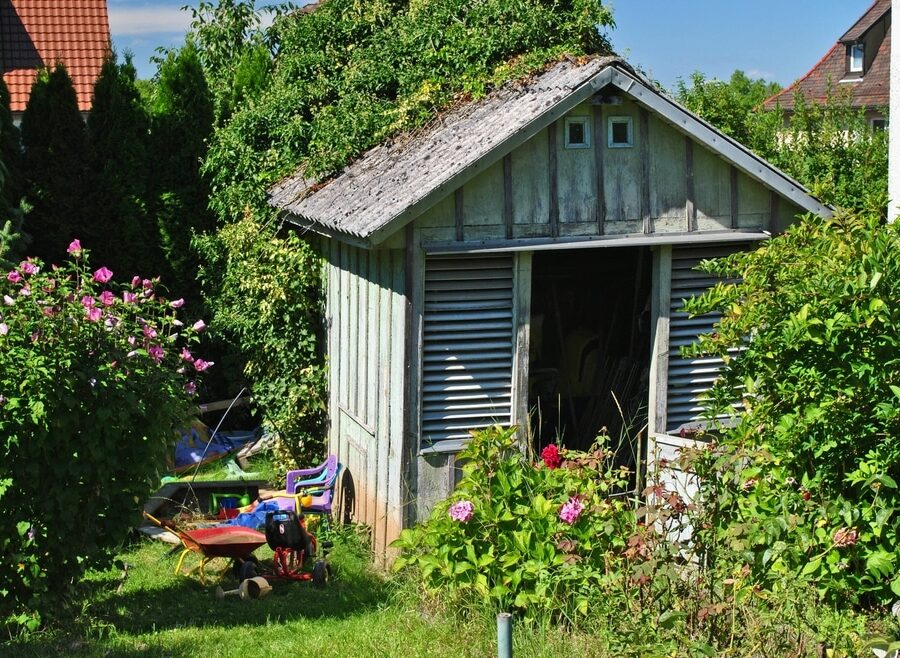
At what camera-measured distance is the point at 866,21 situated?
38.2 m

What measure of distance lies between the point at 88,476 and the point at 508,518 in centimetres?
281

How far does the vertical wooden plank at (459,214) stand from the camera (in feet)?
29.6

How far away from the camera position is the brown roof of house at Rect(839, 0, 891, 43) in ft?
124

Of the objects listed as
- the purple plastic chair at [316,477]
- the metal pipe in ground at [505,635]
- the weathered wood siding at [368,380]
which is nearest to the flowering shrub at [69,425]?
the weathered wood siding at [368,380]

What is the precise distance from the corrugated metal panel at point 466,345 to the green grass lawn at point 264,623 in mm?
1522

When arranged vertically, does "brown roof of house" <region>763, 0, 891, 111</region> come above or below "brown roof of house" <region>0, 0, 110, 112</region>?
above

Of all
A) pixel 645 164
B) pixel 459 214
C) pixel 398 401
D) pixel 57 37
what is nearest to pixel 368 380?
pixel 398 401

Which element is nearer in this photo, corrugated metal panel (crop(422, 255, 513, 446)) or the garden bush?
the garden bush

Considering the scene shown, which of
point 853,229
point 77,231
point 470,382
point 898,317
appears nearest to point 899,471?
point 898,317

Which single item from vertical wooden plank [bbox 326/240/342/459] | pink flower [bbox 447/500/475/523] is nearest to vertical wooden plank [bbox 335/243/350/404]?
vertical wooden plank [bbox 326/240/342/459]

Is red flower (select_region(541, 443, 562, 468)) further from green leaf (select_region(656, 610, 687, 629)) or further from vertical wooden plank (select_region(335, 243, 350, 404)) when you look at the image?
vertical wooden plank (select_region(335, 243, 350, 404))

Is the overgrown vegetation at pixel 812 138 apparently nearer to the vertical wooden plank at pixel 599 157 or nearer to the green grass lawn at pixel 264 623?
the vertical wooden plank at pixel 599 157

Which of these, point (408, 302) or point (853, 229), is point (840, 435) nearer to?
point (853, 229)

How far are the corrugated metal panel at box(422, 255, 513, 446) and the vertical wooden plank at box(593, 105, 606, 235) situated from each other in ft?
2.86
